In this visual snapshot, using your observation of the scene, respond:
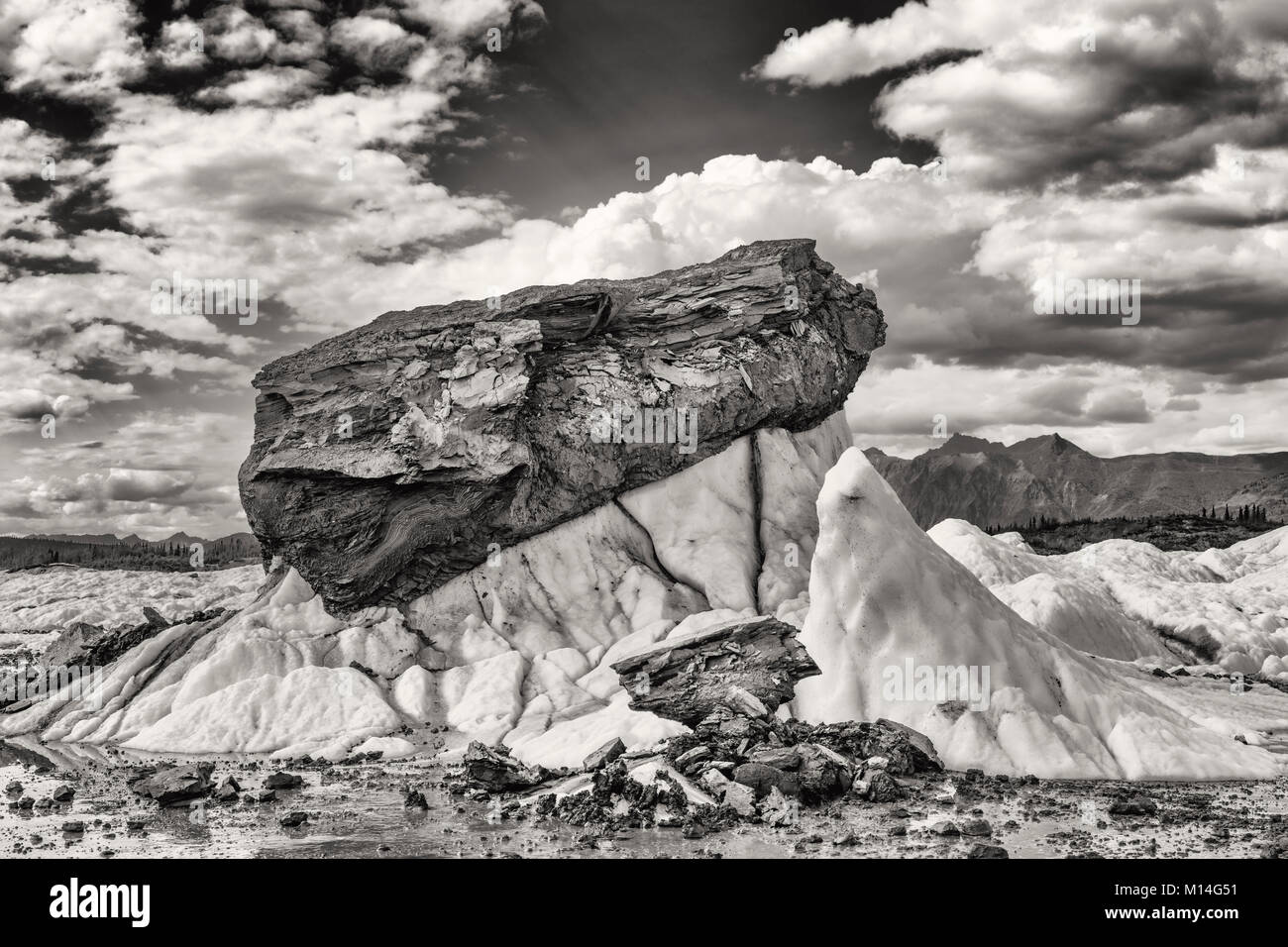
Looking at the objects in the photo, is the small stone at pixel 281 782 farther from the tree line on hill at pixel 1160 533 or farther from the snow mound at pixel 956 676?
the tree line on hill at pixel 1160 533

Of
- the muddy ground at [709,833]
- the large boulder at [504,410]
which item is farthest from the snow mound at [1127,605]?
the muddy ground at [709,833]

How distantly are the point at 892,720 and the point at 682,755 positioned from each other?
13.8 ft

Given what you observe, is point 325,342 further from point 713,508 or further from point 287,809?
point 287,809

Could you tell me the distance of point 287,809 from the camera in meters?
17.1

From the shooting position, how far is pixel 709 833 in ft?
47.2

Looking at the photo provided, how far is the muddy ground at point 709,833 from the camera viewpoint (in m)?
13.4

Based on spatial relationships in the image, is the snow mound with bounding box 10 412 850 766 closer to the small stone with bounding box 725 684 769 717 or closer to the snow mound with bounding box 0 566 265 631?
the small stone with bounding box 725 684 769 717

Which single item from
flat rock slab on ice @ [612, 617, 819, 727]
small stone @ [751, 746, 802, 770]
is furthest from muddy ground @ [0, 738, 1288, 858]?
flat rock slab on ice @ [612, 617, 819, 727]

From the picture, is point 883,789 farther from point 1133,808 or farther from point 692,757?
point 1133,808

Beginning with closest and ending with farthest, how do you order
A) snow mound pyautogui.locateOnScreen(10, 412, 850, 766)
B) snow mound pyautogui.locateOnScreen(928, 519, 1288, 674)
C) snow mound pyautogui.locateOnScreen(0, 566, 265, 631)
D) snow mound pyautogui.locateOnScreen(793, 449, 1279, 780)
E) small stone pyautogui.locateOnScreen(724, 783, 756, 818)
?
small stone pyautogui.locateOnScreen(724, 783, 756, 818)
snow mound pyautogui.locateOnScreen(793, 449, 1279, 780)
snow mound pyautogui.locateOnScreen(10, 412, 850, 766)
snow mound pyautogui.locateOnScreen(928, 519, 1288, 674)
snow mound pyautogui.locateOnScreen(0, 566, 265, 631)

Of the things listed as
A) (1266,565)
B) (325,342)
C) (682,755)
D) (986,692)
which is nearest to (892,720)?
(986,692)

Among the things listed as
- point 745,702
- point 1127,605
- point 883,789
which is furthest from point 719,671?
point 1127,605

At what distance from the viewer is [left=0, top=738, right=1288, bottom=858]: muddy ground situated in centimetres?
1336

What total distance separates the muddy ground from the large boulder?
11383 mm
